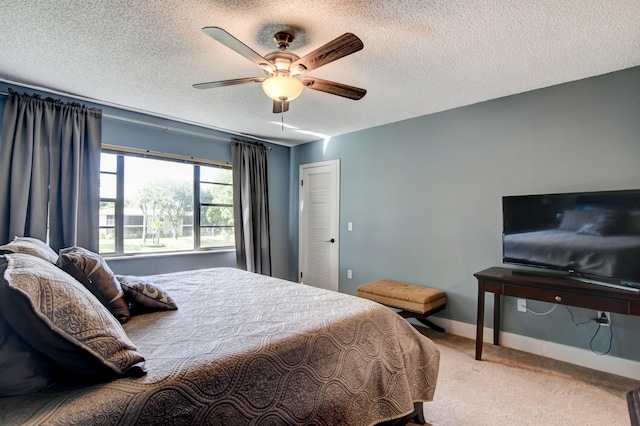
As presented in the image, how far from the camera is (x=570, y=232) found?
97.8 inches

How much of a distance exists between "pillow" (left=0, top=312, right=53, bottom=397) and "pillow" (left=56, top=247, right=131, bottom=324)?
61 centimetres

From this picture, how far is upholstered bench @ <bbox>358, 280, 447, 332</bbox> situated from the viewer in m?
3.14

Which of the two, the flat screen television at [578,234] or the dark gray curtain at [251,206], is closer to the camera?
the flat screen television at [578,234]

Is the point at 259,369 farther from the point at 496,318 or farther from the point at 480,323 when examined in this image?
the point at 496,318

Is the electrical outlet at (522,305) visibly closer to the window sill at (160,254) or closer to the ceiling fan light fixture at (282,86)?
the ceiling fan light fixture at (282,86)

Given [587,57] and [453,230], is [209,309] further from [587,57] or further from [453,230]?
[587,57]

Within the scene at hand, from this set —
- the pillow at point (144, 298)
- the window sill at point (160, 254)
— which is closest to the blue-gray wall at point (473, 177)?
the window sill at point (160, 254)

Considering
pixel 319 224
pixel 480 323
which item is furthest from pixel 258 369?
pixel 319 224

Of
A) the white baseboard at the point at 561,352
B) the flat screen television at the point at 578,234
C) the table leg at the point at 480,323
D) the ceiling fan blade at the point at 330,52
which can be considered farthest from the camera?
the table leg at the point at 480,323

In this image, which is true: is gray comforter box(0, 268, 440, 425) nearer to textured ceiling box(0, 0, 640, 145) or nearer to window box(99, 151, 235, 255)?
textured ceiling box(0, 0, 640, 145)

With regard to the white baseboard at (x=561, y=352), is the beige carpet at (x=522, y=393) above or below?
below

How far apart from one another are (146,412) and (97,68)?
2.73m

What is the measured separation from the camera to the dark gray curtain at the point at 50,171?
2.74 meters

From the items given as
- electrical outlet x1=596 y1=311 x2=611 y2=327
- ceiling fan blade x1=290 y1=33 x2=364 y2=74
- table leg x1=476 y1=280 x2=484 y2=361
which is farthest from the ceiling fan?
electrical outlet x1=596 y1=311 x2=611 y2=327
